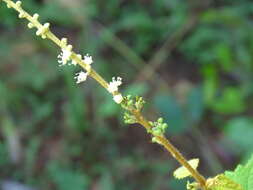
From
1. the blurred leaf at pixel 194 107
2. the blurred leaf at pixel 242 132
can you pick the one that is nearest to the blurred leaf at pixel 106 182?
the blurred leaf at pixel 194 107

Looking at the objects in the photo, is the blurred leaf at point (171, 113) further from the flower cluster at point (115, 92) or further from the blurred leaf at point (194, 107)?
the flower cluster at point (115, 92)

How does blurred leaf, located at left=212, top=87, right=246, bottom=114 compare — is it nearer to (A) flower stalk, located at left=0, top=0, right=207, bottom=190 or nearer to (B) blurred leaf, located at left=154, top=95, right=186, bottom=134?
(B) blurred leaf, located at left=154, top=95, right=186, bottom=134

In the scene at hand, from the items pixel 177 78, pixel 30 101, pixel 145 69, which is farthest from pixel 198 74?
pixel 30 101

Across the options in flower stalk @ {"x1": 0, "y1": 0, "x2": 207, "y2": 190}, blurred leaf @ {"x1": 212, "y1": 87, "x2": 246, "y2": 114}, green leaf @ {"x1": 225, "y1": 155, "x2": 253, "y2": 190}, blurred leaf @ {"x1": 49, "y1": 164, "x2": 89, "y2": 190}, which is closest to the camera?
flower stalk @ {"x1": 0, "y1": 0, "x2": 207, "y2": 190}

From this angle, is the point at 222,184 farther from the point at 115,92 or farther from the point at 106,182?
the point at 106,182

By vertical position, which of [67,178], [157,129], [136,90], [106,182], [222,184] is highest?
[136,90]

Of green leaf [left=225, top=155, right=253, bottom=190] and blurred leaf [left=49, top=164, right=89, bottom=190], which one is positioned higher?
blurred leaf [left=49, top=164, right=89, bottom=190]

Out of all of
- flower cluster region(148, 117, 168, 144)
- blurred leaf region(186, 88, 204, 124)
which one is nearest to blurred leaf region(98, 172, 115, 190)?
blurred leaf region(186, 88, 204, 124)

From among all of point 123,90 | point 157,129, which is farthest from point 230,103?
point 157,129

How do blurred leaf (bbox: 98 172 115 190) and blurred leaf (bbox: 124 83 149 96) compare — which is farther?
blurred leaf (bbox: 124 83 149 96)
